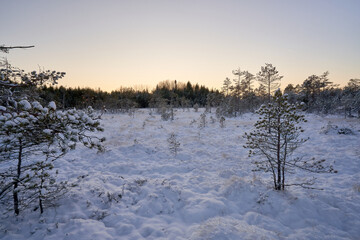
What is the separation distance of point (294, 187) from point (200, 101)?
48.8 meters

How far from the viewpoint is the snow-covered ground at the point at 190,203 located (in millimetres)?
3301

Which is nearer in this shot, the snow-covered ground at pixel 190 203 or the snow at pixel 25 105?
the snow at pixel 25 105

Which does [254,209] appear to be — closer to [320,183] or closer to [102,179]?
[320,183]

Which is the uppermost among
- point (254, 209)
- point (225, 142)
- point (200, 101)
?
point (200, 101)

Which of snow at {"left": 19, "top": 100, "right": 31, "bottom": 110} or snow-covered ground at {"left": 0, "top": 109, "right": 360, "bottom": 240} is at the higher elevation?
snow at {"left": 19, "top": 100, "right": 31, "bottom": 110}

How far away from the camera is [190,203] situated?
171 inches

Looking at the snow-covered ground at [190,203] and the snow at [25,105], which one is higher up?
the snow at [25,105]

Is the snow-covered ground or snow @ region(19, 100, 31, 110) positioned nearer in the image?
snow @ region(19, 100, 31, 110)

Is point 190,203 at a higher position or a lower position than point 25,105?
lower

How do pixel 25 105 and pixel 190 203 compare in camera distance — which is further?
pixel 190 203

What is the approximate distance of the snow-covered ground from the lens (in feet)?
10.8

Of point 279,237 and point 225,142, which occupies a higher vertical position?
point 225,142

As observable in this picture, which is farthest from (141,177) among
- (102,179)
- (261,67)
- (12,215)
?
(261,67)

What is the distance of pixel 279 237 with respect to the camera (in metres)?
3.18
